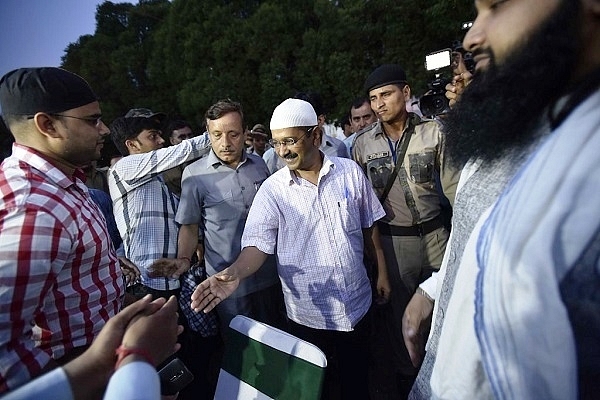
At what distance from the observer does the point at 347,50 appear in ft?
41.7

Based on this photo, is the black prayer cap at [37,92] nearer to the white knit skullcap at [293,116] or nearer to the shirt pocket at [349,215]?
the white knit skullcap at [293,116]

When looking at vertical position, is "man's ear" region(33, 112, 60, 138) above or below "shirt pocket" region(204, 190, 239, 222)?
above

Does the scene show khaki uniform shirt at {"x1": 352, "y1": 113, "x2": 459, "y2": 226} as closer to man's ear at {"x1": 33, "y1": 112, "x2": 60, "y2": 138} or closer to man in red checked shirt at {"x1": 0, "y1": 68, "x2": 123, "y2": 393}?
man in red checked shirt at {"x1": 0, "y1": 68, "x2": 123, "y2": 393}

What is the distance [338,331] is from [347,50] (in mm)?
11857

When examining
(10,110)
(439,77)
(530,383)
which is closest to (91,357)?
(530,383)

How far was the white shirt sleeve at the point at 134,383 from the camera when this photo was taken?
2.82 ft

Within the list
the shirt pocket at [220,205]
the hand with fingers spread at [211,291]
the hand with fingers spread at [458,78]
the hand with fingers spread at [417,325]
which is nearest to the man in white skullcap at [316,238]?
the hand with fingers spread at [211,291]

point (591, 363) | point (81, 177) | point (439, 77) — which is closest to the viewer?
point (591, 363)

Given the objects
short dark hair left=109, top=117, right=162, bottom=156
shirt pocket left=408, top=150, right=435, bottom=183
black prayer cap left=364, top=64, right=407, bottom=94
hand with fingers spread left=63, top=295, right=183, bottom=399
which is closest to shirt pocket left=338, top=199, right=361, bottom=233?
shirt pocket left=408, top=150, right=435, bottom=183

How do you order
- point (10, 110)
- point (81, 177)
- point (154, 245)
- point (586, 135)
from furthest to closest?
point (154, 245), point (81, 177), point (10, 110), point (586, 135)

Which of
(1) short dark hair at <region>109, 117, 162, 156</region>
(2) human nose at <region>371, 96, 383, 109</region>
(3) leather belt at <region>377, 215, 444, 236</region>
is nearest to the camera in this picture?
(3) leather belt at <region>377, 215, 444, 236</region>

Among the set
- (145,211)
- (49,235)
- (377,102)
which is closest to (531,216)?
(49,235)

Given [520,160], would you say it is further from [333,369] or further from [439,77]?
[439,77]

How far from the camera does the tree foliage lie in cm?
1151
